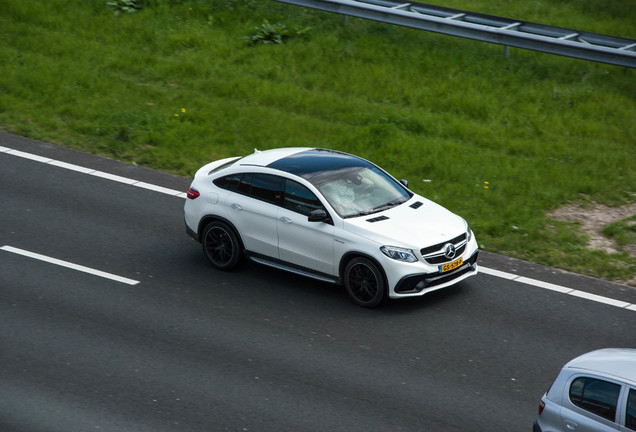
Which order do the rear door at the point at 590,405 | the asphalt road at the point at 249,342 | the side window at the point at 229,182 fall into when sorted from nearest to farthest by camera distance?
the rear door at the point at 590,405 < the asphalt road at the point at 249,342 < the side window at the point at 229,182

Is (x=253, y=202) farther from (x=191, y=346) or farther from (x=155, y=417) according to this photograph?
(x=155, y=417)

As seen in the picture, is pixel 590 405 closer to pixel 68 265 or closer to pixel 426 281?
pixel 426 281

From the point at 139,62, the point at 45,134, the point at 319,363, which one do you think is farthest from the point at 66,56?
the point at 319,363

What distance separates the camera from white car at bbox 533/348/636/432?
708 centimetres

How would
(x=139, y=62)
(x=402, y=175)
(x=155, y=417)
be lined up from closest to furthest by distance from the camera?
(x=155, y=417) → (x=402, y=175) → (x=139, y=62)

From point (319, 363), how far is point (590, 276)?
15.0 ft

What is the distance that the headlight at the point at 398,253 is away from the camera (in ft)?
35.8

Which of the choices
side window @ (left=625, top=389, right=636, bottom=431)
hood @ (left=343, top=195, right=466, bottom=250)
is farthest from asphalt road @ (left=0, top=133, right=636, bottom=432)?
side window @ (left=625, top=389, right=636, bottom=431)

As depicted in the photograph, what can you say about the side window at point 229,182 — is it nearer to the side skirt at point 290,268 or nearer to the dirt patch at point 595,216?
the side skirt at point 290,268

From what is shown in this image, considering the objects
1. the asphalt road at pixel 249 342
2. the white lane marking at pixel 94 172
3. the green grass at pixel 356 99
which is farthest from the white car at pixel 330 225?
the white lane marking at pixel 94 172

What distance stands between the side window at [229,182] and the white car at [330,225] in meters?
0.02

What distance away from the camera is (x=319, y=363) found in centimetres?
990

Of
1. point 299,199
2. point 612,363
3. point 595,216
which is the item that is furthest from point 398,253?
point 595,216

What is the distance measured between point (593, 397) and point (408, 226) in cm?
439
